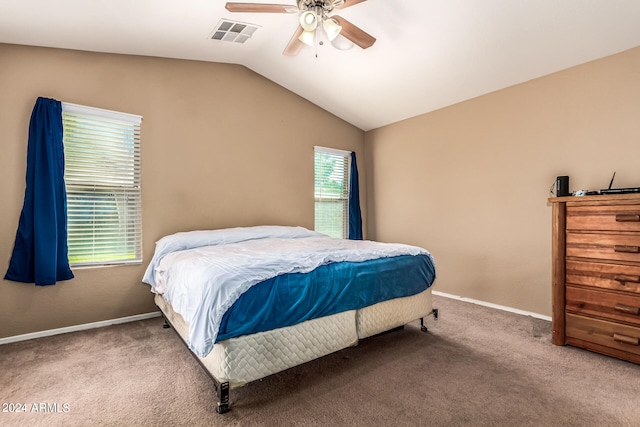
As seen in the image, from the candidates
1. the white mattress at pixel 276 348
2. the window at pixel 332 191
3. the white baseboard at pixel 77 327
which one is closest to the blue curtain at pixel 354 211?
the window at pixel 332 191

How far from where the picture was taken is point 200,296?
183 centimetres

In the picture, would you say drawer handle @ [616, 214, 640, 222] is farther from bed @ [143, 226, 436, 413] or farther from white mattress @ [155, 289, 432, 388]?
white mattress @ [155, 289, 432, 388]

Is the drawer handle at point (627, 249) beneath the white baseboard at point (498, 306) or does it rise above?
above

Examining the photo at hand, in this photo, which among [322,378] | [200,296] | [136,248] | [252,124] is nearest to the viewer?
[200,296]

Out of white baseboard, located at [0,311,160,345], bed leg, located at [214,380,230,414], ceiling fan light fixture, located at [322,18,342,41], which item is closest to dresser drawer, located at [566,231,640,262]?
ceiling fan light fixture, located at [322,18,342,41]

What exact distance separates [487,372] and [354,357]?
0.90 metres

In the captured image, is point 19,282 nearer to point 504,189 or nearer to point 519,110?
point 504,189

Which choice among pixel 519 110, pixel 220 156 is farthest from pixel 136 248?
pixel 519 110

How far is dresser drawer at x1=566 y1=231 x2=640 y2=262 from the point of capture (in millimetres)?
2258

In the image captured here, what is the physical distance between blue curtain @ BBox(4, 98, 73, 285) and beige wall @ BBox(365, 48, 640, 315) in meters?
3.97

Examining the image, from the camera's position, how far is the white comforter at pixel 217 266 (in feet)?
5.72

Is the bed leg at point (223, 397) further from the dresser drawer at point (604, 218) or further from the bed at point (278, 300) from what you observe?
the dresser drawer at point (604, 218)

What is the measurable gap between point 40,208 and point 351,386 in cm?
292

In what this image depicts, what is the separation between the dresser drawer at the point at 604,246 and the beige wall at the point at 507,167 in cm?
71
